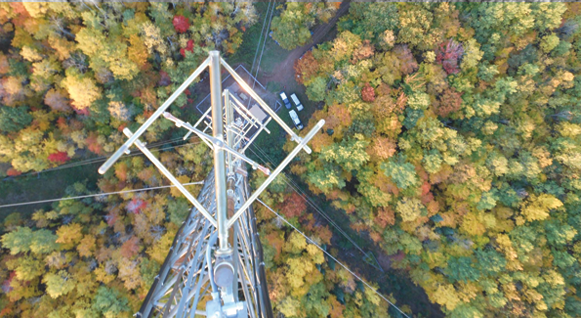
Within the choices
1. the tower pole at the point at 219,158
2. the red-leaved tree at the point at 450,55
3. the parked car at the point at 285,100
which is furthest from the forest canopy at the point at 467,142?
the tower pole at the point at 219,158

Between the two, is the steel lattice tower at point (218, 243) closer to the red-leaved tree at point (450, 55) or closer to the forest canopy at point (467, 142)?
the forest canopy at point (467, 142)

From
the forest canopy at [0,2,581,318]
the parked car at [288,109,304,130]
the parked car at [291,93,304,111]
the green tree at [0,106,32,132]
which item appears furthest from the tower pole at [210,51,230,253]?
the green tree at [0,106,32,132]

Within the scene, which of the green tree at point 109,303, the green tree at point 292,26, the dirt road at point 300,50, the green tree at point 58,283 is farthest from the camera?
the dirt road at point 300,50

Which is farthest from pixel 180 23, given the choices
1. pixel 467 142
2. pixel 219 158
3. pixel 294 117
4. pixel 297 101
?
pixel 467 142

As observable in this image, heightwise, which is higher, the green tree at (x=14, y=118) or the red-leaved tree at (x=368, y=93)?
the green tree at (x=14, y=118)

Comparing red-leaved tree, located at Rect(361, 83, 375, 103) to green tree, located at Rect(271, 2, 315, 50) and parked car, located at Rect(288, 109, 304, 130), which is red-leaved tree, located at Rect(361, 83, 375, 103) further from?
green tree, located at Rect(271, 2, 315, 50)

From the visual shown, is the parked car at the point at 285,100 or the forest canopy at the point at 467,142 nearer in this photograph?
the forest canopy at the point at 467,142

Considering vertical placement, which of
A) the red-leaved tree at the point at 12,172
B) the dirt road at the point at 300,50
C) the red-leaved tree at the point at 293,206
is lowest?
the red-leaved tree at the point at 293,206

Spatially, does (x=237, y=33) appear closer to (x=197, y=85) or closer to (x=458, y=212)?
(x=197, y=85)

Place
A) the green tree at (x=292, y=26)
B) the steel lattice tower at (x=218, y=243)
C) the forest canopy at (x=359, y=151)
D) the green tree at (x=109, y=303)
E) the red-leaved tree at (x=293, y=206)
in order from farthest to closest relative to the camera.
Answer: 1. the red-leaved tree at (x=293, y=206)
2. the green tree at (x=292, y=26)
3. the forest canopy at (x=359, y=151)
4. the green tree at (x=109, y=303)
5. the steel lattice tower at (x=218, y=243)

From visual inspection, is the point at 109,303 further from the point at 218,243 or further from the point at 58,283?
the point at 218,243
